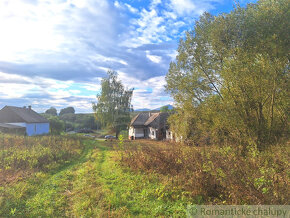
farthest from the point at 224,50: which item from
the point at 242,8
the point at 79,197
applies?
the point at 79,197

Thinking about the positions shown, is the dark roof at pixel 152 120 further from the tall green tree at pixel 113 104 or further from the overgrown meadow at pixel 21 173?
the overgrown meadow at pixel 21 173

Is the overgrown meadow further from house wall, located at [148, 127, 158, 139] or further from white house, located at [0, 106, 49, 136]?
white house, located at [0, 106, 49, 136]

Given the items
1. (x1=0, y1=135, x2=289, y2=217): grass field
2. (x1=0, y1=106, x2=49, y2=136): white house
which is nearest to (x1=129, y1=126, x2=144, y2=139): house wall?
(x1=0, y1=106, x2=49, y2=136): white house

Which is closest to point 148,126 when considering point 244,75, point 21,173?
point 21,173

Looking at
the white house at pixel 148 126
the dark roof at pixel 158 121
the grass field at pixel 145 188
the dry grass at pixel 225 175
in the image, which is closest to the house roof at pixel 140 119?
the white house at pixel 148 126

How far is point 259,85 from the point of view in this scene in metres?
8.16

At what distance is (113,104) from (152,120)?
8498mm

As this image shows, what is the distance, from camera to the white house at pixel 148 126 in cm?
3434

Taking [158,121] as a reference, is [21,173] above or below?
below

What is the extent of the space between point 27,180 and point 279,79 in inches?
476

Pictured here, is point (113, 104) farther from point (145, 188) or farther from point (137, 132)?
point (145, 188)

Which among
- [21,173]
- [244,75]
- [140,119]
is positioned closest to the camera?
[244,75]

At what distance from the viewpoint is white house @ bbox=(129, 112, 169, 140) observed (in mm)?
34344

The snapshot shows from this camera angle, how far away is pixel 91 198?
19.6ft
